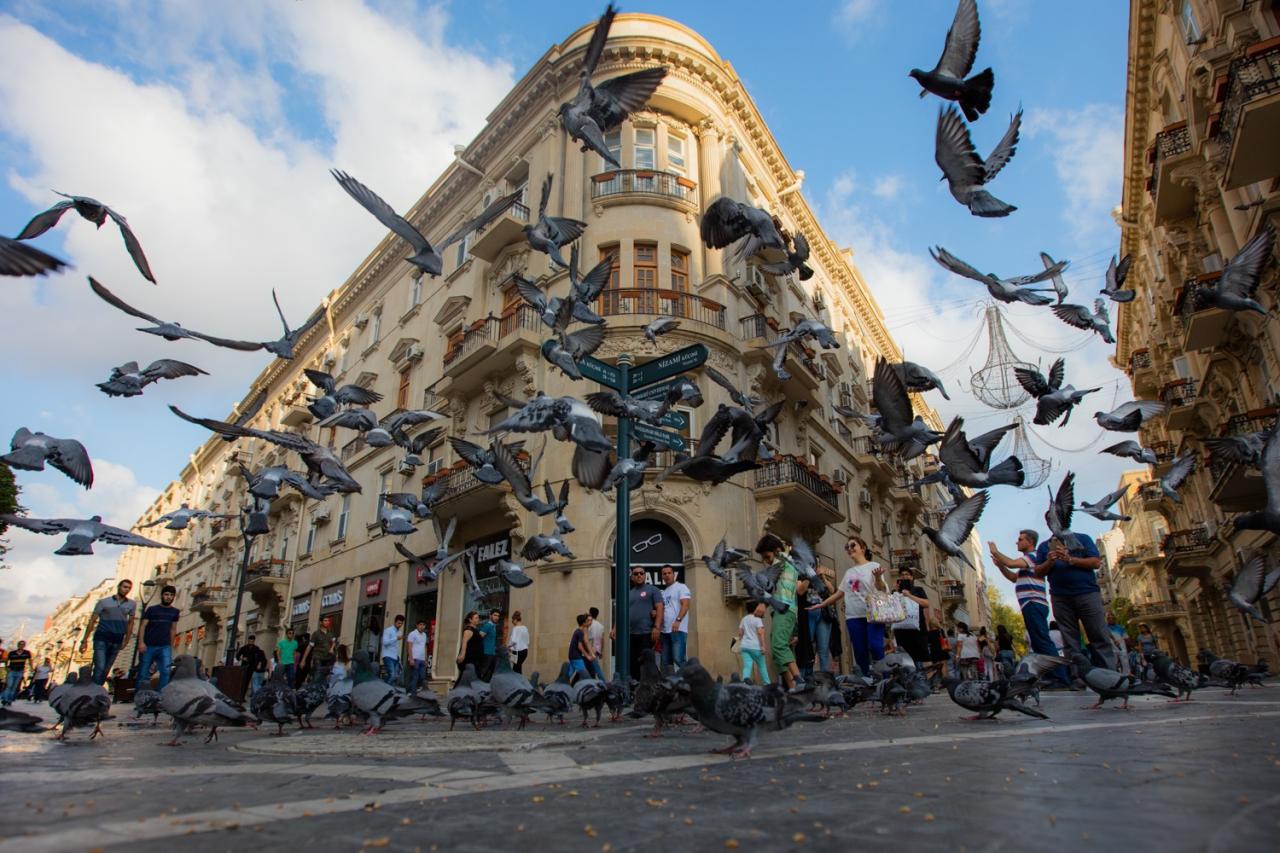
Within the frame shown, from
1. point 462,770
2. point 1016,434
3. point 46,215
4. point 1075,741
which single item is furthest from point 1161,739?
point 1016,434

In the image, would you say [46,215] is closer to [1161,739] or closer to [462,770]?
[462,770]

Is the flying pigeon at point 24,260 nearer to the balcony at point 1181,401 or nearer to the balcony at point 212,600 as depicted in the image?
the balcony at point 1181,401

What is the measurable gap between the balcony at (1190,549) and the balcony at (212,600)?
139 feet

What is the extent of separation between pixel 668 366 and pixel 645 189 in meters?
12.6

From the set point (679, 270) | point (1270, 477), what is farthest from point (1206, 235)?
point (1270, 477)

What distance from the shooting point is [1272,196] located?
502 inches

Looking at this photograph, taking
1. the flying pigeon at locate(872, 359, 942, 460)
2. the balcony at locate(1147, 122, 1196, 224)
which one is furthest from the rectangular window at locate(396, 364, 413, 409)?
the balcony at locate(1147, 122, 1196, 224)

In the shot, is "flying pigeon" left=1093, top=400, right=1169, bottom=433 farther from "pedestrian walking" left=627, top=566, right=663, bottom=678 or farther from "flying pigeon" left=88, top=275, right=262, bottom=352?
"flying pigeon" left=88, top=275, right=262, bottom=352

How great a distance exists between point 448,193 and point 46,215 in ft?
67.8

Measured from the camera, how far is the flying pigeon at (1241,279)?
9289mm

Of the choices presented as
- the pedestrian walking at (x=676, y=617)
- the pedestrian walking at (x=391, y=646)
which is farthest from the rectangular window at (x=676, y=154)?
the pedestrian walking at (x=676, y=617)

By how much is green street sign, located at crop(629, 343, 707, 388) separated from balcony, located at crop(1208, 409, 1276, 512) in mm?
11964

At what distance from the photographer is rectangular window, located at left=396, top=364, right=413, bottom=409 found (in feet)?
82.5

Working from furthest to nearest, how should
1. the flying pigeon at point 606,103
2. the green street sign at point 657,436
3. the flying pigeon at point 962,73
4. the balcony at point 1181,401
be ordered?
the balcony at point 1181,401
the green street sign at point 657,436
the flying pigeon at point 606,103
the flying pigeon at point 962,73
